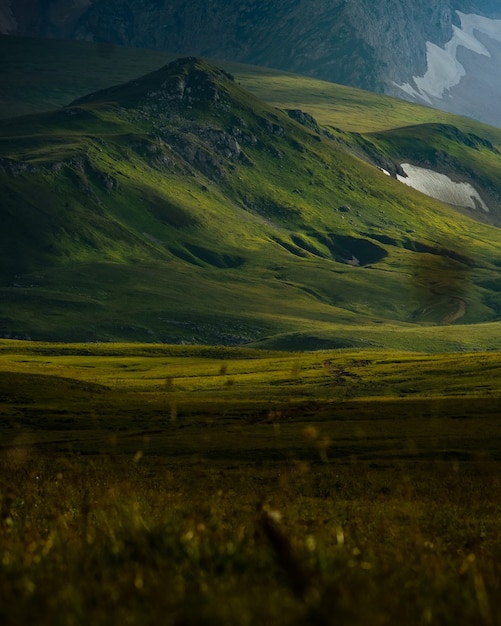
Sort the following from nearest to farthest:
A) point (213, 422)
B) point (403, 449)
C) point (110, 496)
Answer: point (110, 496) → point (403, 449) → point (213, 422)

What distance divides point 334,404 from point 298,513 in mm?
81447

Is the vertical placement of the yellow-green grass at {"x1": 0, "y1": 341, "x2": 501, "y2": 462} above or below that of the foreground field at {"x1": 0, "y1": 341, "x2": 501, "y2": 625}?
below

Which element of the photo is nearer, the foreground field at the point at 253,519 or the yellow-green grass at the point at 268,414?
the foreground field at the point at 253,519

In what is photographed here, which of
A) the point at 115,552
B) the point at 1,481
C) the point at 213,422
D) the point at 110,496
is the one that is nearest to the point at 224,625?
the point at 115,552

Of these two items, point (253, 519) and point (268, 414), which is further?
point (268, 414)

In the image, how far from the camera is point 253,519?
862 inches

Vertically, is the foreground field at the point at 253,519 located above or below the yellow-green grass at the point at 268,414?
above

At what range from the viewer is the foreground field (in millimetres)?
10844

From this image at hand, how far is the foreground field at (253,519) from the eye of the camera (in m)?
10.8

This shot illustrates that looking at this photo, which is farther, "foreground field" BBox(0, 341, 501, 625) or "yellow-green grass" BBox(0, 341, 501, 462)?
"yellow-green grass" BBox(0, 341, 501, 462)

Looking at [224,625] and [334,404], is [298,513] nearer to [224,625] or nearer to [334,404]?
[224,625]

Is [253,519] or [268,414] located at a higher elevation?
[253,519]

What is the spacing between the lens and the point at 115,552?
46.2 feet

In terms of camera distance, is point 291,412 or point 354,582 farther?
point 291,412
